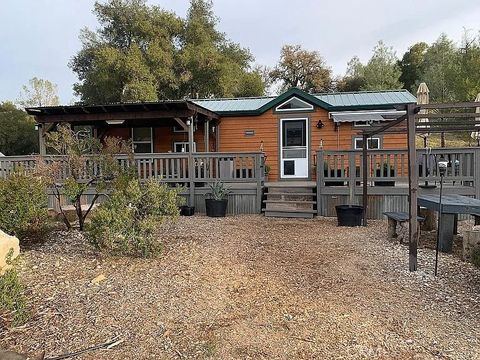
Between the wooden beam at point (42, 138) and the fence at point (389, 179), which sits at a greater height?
the wooden beam at point (42, 138)

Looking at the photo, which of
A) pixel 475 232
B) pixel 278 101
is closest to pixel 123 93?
pixel 278 101

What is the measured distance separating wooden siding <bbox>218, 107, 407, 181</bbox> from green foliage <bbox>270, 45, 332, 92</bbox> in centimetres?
2027

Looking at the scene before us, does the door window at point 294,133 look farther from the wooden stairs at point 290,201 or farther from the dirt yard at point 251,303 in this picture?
the dirt yard at point 251,303

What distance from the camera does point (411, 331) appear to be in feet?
9.40

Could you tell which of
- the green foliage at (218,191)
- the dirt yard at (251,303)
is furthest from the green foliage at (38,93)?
the dirt yard at (251,303)

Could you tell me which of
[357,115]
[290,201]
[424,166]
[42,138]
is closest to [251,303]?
[290,201]

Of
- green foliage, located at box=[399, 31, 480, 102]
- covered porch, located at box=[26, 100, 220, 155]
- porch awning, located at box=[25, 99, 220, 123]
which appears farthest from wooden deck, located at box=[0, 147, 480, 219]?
green foliage, located at box=[399, 31, 480, 102]

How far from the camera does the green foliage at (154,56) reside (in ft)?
73.9

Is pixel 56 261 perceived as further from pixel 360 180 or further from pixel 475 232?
→ pixel 360 180

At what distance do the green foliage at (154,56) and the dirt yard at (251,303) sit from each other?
1914cm

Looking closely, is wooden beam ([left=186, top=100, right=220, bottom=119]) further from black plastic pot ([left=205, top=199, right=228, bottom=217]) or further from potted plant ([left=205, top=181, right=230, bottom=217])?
black plastic pot ([left=205, top=199, right=228, bottom=217])

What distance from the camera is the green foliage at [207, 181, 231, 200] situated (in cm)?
798

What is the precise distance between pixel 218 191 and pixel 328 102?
19.0 feet

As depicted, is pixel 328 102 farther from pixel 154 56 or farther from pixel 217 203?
pixel 154 56
